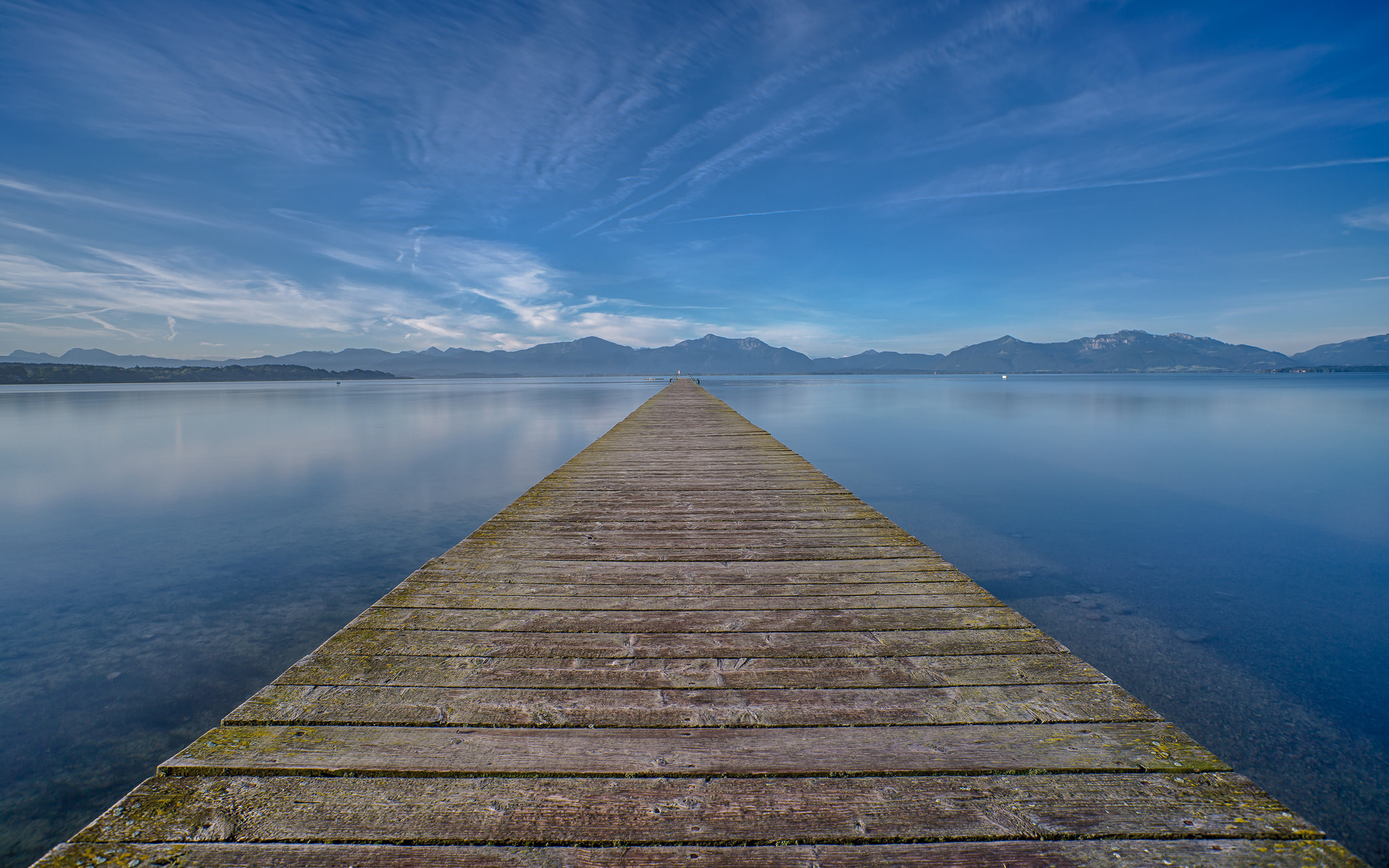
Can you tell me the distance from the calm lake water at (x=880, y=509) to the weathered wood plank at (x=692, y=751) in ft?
7.68

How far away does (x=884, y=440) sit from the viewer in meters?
19.4

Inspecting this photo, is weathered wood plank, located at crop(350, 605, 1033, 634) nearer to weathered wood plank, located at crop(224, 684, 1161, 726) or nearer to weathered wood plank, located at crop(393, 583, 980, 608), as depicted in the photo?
weathered wood plank, located at crop(393, 583, 980, 608)

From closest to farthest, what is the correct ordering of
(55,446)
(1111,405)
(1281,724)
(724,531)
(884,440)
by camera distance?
(1281,724)
(724,531)
(55,446)
(884,440)
(1111,405)

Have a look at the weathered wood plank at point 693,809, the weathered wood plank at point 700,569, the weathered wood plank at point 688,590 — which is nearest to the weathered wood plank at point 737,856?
the weathered wood plank at point 693,809

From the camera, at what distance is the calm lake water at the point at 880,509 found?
378 cm

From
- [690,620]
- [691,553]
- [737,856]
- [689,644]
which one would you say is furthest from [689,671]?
[691,553]

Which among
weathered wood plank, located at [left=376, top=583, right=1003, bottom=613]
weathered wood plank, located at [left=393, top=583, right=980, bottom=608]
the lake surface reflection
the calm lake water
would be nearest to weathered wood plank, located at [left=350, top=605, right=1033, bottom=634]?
weathered wood plank, located at [left=376, top=583, right=1003, bottom=613]

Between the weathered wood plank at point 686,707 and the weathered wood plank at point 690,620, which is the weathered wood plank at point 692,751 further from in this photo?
the weathered wood plank at point 690,620

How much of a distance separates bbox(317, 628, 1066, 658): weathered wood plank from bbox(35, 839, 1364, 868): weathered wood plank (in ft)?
3.30

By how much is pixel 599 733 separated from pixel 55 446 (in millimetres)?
25714

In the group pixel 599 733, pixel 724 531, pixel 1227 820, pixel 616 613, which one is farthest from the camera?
pixel 724 531

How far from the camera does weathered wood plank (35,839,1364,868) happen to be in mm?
1466

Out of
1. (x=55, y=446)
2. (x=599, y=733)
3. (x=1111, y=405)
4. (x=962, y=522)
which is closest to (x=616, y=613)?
(x=599, y=733)

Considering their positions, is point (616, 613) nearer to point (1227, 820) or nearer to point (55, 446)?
point (1227, 820)
